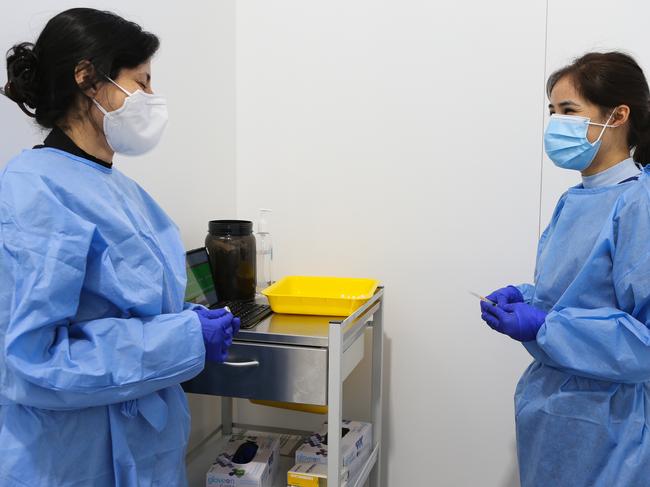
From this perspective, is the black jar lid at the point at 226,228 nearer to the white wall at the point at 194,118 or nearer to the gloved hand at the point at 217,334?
the white wall at the point at 194,118

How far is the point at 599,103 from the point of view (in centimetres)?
121

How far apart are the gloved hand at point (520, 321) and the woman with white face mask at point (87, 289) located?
62cm

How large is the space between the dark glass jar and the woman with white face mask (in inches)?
22.6

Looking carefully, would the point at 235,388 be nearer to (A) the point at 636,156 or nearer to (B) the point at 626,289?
(B) the point at 626,289

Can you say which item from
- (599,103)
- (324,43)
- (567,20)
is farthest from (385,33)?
(599,103)

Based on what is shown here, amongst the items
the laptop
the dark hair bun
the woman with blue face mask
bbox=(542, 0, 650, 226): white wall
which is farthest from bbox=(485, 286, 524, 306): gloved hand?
the dark hair bun

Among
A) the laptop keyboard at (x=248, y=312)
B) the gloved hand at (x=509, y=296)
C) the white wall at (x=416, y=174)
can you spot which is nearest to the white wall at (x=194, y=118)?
the white wall at (x=416, y=174)

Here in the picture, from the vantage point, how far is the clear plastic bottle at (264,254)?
1.91 m

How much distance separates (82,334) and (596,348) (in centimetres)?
94

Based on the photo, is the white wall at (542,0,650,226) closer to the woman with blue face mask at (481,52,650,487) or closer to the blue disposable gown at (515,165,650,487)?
the woman with blue face mask at (481,52,650,487)

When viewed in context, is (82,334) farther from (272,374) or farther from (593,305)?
(593,305)

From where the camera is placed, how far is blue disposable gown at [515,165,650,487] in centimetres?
109

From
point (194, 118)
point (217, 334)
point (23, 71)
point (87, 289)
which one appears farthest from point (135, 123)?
point (194, 118)

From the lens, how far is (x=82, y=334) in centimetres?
87
